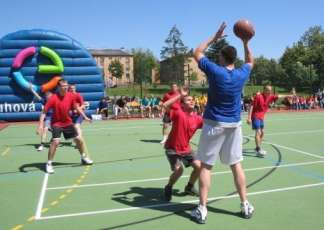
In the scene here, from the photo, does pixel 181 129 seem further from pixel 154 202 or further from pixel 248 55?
pixel 248 55

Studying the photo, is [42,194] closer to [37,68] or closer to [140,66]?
[37,68]

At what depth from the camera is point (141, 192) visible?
7.09 m

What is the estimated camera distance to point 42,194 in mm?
7113

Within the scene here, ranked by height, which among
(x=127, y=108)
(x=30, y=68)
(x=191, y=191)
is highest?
(x=30, y=68)

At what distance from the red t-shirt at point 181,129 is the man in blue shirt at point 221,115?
762mm

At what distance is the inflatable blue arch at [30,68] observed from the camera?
22938mm

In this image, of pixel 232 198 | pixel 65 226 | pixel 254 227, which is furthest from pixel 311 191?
pixel 65 226

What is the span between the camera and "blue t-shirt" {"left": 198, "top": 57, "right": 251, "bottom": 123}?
211 inches

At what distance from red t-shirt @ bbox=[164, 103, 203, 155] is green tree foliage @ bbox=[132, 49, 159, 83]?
286 feet

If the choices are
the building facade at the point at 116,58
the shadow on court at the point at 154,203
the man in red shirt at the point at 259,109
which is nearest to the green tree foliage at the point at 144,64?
the building facade at the point at 116,58

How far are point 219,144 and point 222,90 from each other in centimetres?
67

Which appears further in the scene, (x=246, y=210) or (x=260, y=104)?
(x=260, y=104)

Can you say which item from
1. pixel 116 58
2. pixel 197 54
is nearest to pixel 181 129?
pixel 197 54

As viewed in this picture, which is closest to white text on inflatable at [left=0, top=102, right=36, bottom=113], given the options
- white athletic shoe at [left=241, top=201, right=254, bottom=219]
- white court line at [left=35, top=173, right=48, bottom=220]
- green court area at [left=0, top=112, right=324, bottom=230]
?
green court area at [left=0, top=112, right=324, bottom=230]
